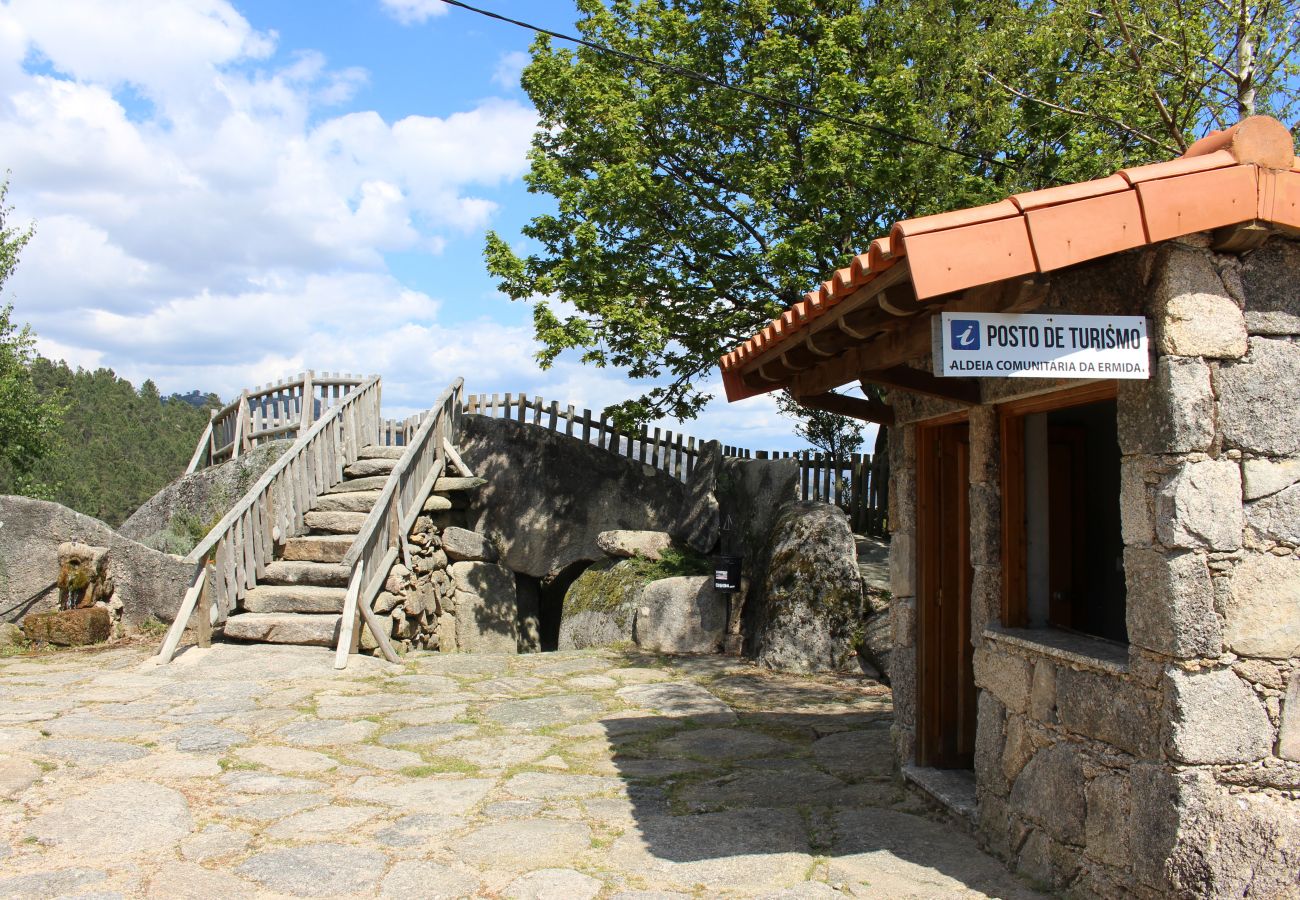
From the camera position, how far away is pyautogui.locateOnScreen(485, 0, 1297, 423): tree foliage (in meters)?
9.80

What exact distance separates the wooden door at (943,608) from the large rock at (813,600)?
3.47m

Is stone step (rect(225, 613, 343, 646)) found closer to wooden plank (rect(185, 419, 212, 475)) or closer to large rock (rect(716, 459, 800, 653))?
large rock (rect(716, 459, 800, 653))

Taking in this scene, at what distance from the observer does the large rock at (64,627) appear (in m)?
9.94

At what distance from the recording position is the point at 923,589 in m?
5.70

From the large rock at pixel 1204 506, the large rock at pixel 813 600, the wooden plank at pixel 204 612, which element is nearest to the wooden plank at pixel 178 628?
the wooden plank at pixel 204 612

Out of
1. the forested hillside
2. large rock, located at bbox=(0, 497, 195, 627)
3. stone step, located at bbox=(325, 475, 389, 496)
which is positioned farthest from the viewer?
the forested hillside

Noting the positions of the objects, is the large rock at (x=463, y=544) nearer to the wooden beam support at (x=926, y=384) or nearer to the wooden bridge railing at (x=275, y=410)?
the wooden bridge railing at (x=275, y=410)

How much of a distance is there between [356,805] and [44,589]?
23.4ft

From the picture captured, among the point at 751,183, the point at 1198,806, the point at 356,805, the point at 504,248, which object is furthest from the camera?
the point at 504,248

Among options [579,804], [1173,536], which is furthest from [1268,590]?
[579,804]

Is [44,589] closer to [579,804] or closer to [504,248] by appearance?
[504,248]

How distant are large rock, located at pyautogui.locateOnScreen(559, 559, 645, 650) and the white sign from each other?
7597mm

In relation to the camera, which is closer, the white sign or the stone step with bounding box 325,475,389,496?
the white sign

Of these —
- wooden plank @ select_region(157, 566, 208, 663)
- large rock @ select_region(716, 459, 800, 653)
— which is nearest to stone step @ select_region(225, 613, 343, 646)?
wooden plank @ select_region(157, 566, 208, 663)
